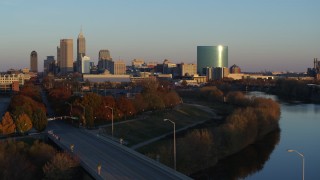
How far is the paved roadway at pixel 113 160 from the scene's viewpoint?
22000 mm

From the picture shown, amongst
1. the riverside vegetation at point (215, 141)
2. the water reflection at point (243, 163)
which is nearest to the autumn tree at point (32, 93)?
the riverside vegetation at point (215, 141)

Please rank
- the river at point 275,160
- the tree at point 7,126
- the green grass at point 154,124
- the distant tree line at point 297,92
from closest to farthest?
the river at point 275,160
the tree at point 7,126
the green grass at point 154,124
the distant tree line at point 297,92

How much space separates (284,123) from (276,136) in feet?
33.5

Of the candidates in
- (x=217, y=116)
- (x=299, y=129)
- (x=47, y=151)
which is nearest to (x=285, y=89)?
(x=217, y=116)

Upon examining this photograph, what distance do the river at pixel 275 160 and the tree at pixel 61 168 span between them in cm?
855

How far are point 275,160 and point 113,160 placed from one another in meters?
14.7

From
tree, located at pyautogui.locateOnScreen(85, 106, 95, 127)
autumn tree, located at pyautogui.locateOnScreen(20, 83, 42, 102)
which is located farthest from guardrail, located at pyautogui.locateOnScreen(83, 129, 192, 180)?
autumn tree, located at pyautogui.locateOnScreen(20, 83, 42, 102)

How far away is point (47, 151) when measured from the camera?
28.2 meters

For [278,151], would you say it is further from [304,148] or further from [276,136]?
[276,136]

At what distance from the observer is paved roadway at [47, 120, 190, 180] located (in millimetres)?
22000

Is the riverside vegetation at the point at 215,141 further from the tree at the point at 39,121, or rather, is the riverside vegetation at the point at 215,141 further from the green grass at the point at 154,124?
the tree at the point at 39,121

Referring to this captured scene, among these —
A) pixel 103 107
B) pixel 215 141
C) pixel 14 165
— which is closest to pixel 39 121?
pixel 103 107

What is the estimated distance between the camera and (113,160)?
25609 millimetres

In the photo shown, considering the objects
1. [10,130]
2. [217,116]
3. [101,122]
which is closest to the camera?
[10,130]
